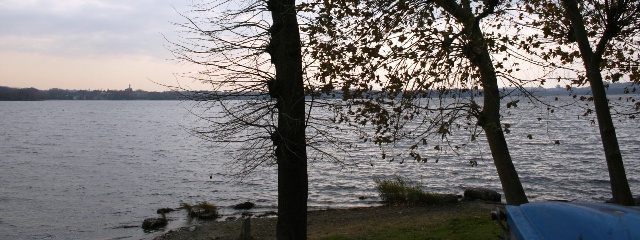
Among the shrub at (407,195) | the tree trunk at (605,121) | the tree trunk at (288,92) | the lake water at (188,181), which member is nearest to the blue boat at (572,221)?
the tree trunk at (288,92)

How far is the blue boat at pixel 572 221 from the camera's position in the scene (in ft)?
15.8

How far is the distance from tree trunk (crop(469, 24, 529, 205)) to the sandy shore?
515 centimetres

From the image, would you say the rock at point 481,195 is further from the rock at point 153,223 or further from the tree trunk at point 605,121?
the tree trunk at point 605,121

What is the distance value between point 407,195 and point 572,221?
16.7m

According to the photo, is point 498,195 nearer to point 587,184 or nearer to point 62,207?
point 587,184

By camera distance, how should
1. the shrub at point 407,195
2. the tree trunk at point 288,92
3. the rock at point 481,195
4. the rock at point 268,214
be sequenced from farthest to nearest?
the rock at point 481,195 < the rock at point 268,214 < the shrub at point 407,195 < the tree trunk at point 288,92

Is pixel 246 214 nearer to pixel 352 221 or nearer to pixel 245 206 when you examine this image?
pixel 245 206

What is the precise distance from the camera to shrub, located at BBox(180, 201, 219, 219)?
22288 mm

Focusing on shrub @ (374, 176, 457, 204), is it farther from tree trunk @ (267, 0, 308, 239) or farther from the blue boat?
the blue boat

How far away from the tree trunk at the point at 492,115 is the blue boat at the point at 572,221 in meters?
3.34

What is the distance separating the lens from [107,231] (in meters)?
21.0

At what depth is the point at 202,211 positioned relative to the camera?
22859 mm

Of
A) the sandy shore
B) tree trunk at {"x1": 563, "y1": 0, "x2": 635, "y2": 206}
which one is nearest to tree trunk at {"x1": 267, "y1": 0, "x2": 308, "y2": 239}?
tree trunk at {"x1": 563, "y1": 0, "x2": 635, "y2": 206}

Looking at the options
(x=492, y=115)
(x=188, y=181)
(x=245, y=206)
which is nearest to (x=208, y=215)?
(x=245, y=206)
